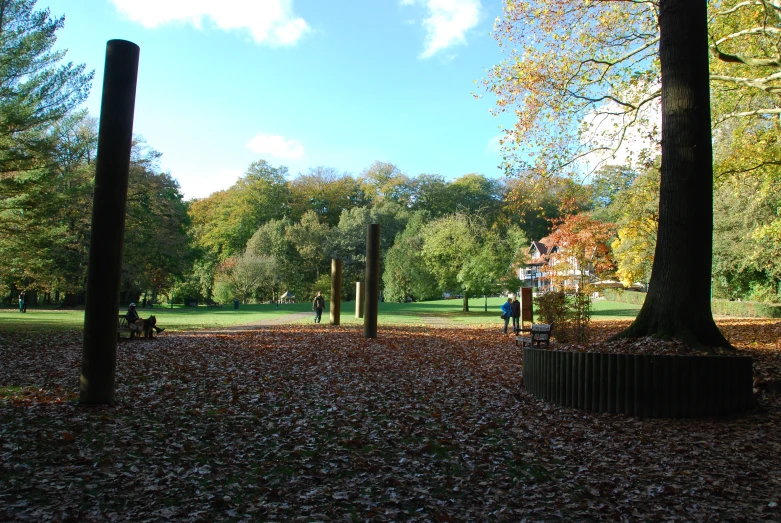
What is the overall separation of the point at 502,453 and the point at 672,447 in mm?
1984

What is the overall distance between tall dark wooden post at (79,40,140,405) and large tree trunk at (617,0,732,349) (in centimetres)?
803

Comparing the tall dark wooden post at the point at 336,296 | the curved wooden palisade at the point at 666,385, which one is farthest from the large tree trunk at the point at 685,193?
the tall dark wooden post at the point at 336,296

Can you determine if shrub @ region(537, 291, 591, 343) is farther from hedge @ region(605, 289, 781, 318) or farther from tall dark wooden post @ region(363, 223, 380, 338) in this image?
hedge @ region(605, 289, 781, 318)

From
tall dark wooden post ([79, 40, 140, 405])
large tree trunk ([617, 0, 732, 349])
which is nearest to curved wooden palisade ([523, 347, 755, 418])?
large tree trunk ([617, 0, 732, 349])

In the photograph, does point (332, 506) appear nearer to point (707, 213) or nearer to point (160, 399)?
point (160, 399)

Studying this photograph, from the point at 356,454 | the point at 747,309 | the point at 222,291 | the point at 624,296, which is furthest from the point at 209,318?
the point at 624,296

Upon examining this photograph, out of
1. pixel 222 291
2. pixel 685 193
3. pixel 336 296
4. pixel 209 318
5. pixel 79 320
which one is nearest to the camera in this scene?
pixel 685 193

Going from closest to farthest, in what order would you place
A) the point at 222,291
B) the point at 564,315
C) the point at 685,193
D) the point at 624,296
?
Answer: the point at 685,193 → the point at 564,315 → the point at 222,291 → the point at 624,296

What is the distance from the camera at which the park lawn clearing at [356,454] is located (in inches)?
174

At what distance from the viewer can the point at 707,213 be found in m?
8.77

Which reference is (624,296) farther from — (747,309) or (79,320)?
(79,320)

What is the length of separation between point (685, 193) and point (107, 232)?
8.68 metres

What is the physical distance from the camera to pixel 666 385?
766cm

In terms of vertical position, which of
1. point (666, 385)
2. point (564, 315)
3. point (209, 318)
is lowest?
point (209, 318)
